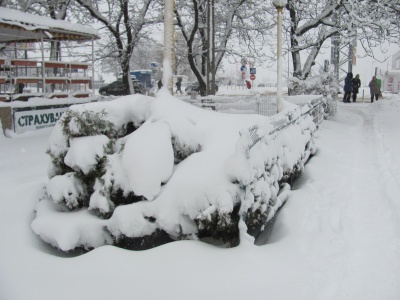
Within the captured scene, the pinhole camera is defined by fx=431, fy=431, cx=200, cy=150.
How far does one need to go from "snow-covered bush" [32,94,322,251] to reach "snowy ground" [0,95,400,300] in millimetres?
276

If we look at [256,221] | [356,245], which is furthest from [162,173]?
[356,245]

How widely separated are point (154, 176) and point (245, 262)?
1367 millimetres

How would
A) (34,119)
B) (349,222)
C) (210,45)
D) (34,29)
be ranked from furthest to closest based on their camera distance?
(210,45) → (34,29) → (34,119) → (349,222)

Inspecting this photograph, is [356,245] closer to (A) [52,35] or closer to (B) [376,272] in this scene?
(B) [376,272]

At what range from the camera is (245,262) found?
4.13 meters

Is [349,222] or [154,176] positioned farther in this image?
[349,222]

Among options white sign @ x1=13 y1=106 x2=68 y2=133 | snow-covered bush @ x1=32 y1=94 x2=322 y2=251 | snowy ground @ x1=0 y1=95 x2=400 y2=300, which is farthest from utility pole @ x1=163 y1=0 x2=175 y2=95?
white sign @ x1=13 y1=106 x2=68 y2=133

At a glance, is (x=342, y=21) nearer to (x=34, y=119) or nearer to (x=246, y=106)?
(x=246, y=106)

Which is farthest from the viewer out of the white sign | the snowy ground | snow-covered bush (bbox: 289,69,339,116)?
snow-covered bush (bbox: 289,69,339,116)

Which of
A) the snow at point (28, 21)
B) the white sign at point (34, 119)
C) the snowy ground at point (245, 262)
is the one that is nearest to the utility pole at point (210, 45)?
the snow at point (28, 21)

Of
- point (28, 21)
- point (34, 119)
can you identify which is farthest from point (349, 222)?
point (28, 21)

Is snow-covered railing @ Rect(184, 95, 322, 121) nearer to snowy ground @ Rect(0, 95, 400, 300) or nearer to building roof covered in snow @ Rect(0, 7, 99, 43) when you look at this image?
building roof covered in snow @ Rect(0, 7, 99, 43)

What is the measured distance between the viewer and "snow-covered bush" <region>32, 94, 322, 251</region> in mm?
4480

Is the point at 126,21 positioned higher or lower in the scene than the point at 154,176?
higher
